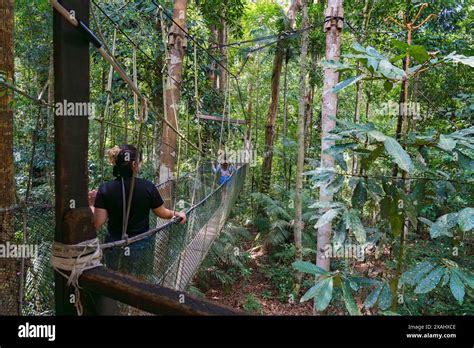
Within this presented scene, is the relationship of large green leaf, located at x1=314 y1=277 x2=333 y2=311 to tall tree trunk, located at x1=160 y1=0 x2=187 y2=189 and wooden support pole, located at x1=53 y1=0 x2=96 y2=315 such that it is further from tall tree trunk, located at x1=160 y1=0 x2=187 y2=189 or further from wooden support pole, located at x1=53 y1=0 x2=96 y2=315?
tall tree trunk, located at x1=160 y1=0 x2=187 y2=189

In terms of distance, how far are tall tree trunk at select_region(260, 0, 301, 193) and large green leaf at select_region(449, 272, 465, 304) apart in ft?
16.5

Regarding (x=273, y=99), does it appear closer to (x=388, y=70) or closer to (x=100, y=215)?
(x=100, y=215)

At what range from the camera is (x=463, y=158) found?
0.73 metres

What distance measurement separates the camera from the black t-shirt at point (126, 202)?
4.27 feet

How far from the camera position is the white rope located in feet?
2.20

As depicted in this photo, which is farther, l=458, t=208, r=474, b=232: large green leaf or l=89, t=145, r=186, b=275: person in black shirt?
l=89, t=145, r=186, b=275: person in black shirt

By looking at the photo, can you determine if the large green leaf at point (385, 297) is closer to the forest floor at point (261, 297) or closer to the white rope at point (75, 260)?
the white rope at point (75, 260)

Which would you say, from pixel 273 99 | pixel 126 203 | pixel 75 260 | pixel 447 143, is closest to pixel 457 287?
pixel 447 143

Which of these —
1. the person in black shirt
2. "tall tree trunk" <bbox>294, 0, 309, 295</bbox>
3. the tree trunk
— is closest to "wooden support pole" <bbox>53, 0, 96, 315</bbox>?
the person in black shirt

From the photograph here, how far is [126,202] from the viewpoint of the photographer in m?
1.33

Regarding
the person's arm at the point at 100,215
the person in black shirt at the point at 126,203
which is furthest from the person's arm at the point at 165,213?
the person's arm at the point at 100,215

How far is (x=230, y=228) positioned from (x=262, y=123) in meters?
4.66

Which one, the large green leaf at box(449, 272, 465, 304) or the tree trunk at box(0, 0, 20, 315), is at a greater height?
the tree trunk at box(0, 0, 20, 315)

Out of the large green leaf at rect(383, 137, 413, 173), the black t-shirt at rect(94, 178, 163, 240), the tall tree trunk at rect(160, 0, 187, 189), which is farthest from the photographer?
the tall tree trunk at rect(160, 0, 187, 189)
